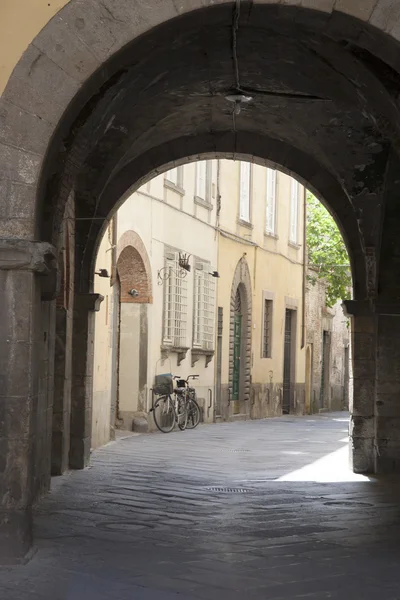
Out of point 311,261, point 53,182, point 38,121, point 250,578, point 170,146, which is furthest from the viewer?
point 311,261

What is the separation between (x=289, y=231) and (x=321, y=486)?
764 inches

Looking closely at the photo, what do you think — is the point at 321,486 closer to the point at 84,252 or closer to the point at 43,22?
the point at 84,252

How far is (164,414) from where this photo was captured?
2103cm

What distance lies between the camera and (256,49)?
386 inches

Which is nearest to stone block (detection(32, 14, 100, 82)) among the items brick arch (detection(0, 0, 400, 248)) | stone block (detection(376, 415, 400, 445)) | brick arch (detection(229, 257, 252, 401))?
brick arch (detection(0, 0, 400, 248))

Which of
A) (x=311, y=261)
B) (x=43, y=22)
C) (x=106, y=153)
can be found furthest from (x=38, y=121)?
(x=311, y=261)

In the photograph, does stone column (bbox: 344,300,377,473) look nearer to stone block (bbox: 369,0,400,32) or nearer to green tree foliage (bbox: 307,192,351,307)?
stone block (bbox: 369,0,400,32)

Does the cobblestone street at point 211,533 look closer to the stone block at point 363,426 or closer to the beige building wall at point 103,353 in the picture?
the stone block at point 363,426

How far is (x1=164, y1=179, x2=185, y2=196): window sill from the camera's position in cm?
2112

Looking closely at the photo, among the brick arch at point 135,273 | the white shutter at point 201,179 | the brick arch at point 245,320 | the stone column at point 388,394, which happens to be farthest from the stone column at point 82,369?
the brick arch at point 245,320

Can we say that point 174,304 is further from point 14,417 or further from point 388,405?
point 14,417

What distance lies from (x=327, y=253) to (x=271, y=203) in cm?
435

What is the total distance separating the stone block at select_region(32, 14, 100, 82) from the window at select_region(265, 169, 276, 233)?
21.5 m

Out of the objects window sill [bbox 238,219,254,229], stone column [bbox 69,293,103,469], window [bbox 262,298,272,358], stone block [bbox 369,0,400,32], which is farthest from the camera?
window [bbox 262,298,272,358]
